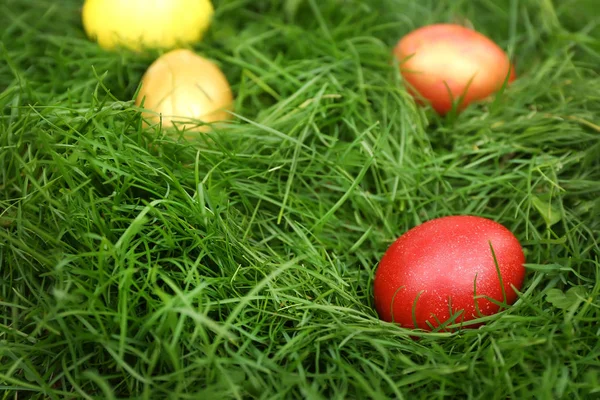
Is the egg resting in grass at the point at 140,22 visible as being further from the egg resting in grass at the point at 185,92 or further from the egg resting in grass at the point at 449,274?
the egg resting in grass at the point at 449,274

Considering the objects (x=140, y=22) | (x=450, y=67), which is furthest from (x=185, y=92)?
(x=450, y=67)

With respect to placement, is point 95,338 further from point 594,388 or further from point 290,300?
point 594,388

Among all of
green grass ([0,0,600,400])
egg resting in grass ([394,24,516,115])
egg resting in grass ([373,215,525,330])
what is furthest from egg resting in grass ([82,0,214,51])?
egg resting in grass ([373,215,525,330])

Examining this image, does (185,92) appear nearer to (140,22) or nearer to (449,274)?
(140,22)

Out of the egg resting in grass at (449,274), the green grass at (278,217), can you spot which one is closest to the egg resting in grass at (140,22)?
the green grass at (278,217)

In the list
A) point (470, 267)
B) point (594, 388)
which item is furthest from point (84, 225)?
point (594, 388)

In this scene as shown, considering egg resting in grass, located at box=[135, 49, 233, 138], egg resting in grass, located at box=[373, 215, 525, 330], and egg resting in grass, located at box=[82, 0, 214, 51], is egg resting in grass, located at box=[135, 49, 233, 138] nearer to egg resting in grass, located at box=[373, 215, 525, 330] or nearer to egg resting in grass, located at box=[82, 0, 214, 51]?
egg resting in grass, located at box=[82, 0, 214, 51]
